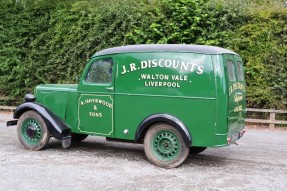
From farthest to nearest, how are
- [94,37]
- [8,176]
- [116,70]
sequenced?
[94,37], [116,70], [8,176]

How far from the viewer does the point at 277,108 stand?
12086mm

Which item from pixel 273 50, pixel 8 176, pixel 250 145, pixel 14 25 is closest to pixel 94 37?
pixel 14 25

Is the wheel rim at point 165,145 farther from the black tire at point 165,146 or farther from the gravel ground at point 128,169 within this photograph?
the gravel ground at point 128,169

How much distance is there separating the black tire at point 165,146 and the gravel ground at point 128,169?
0.15 m

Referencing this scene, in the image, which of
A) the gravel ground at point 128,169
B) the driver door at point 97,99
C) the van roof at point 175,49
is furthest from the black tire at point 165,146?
the van roof at point 175,49

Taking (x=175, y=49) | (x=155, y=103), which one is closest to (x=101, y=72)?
(x=155, y=103)

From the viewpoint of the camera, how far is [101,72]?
24.2ft

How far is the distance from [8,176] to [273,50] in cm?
894

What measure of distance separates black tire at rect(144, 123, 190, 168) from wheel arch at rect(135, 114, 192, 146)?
0.09m

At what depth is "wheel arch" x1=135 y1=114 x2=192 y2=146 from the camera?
645cm

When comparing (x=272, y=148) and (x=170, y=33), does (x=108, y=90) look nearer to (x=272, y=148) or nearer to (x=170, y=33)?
(x=272, y=148)

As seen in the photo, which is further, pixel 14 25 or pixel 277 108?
pixel 14 25

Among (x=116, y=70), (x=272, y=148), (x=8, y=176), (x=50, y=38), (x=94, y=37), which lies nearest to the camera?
(x=8, y=176)

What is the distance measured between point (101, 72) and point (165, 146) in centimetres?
186
